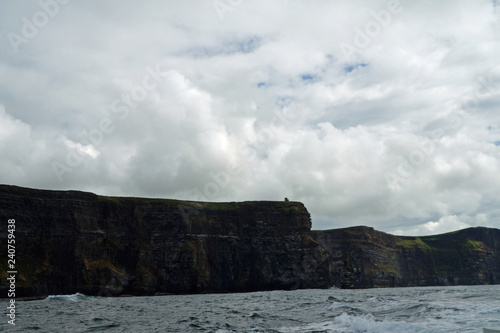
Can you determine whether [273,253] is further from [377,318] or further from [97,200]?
[377,318]

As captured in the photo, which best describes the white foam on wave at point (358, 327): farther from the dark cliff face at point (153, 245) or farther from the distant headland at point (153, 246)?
the distant headland at point (153, 246)

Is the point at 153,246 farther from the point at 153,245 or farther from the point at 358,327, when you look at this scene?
the point at 358,327

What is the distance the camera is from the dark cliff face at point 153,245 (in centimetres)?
11850

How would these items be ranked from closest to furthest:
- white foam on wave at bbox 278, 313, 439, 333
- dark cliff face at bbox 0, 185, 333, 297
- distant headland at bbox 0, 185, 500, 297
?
white foam on wave at bbox 278, 313, 439, 333 → distant headland at bbox 0, 185, 500, 297 → dark cliff face at bbox 0, 185, 333, 297

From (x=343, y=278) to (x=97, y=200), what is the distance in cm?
9444

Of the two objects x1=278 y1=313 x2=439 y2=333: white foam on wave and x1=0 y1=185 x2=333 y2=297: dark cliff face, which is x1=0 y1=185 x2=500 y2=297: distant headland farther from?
x1=278 y1=313 x2=439 y2=333: white foam on wave

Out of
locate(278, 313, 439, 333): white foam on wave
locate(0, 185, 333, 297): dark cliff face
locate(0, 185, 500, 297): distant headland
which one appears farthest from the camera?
locate(0, 185, 333, 297): dark cliff face

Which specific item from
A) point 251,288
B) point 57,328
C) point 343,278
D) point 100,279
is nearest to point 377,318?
point 57,328

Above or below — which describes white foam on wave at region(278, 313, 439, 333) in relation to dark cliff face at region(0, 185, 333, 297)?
below

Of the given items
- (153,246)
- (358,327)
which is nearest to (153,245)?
(153,246)

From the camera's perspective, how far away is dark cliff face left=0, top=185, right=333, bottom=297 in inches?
4665

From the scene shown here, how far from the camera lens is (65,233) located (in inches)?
4934

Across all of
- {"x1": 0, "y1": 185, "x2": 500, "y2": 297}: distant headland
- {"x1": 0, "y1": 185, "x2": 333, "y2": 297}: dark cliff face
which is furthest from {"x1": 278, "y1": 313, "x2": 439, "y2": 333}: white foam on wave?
{"x1": 0, "y1": 185, "x2": 500, "y2": 297}: distant headland

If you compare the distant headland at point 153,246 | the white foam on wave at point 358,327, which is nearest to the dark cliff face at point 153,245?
the distant headland at point 153,246
